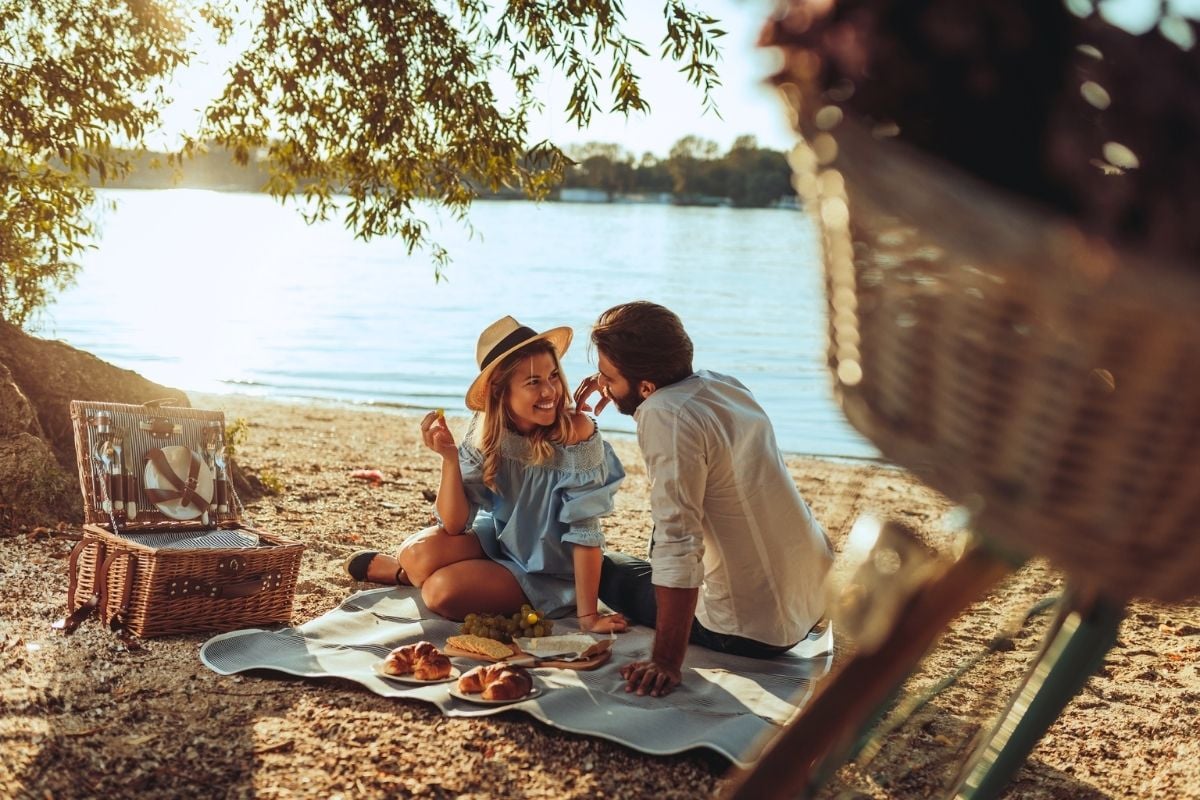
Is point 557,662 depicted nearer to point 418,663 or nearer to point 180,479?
point 418,663

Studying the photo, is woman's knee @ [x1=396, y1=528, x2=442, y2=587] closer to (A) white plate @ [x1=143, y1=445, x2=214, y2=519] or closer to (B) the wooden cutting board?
(B) the wooden cutting board

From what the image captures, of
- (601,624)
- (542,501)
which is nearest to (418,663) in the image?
(601,624)

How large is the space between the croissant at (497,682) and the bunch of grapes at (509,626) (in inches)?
24.0

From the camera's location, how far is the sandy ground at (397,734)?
127 inches

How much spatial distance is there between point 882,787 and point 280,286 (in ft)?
133

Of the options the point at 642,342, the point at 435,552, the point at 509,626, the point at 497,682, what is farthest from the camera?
the point at 435,552

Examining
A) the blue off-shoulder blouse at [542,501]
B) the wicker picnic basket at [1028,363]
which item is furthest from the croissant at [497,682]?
the wicker picnic basket at [1028,363]

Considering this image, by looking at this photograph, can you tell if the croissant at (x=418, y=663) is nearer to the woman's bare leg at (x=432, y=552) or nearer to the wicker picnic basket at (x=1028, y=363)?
the woman's bare leg at (x=432, y=552)

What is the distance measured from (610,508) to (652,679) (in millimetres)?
1112

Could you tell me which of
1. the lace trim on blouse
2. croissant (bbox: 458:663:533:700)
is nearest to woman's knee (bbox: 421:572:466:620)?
the lace trim on blouse

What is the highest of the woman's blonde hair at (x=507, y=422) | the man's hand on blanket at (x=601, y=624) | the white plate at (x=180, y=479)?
the woman's blonde hair at (x=507, y=422)

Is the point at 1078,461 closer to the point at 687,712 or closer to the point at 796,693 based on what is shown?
the point at 687,712

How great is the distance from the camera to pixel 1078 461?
2.92 ft

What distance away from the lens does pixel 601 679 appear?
13.4 ft
